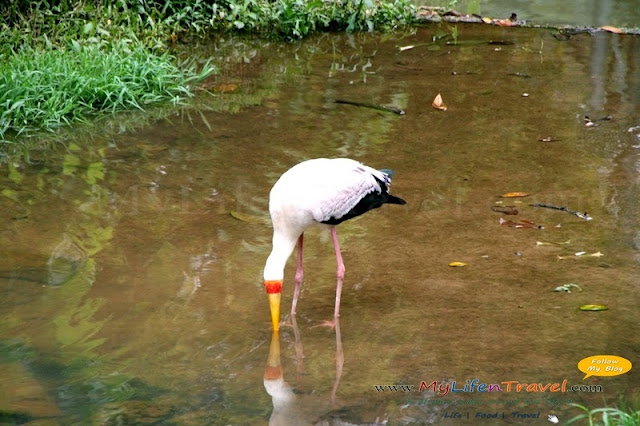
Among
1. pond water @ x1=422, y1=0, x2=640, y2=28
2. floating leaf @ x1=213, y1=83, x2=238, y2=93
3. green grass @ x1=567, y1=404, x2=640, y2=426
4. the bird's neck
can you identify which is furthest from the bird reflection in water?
pond water @ x1=422, y1=0, x2=640, y2=28

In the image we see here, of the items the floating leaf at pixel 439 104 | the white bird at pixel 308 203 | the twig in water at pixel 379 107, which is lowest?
the twig in water at pixel 379 107

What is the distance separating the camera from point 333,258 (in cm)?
528

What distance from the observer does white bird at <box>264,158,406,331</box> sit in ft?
14.5

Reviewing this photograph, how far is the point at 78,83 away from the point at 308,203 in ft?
12.2

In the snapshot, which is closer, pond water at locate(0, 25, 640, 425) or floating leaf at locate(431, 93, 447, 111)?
pond water at locate(0, 25, 640, 425)

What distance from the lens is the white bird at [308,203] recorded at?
441 cm

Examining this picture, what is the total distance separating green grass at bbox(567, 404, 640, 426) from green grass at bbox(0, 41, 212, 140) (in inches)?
193

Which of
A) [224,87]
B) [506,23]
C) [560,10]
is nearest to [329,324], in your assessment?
[224,87]

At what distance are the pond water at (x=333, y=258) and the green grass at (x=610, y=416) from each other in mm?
89

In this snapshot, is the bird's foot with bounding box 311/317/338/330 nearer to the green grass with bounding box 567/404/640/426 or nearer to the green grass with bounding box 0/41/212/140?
the green grass with bounding box 567/404/640/426

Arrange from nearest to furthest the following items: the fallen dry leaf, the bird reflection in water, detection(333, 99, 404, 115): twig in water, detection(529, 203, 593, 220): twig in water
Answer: the bird reflection in water → detection(529, 203, 593, 220): twig in water → detection(333, 99, 404, 115): twig in water → the fallen dry leaf

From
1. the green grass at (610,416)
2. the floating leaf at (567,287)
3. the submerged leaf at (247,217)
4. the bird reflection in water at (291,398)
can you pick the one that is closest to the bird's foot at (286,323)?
the bird reflection in water at (291,398)

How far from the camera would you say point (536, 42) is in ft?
30.9

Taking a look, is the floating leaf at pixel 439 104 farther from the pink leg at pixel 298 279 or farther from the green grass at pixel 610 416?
the green grass at pixel 610 416
